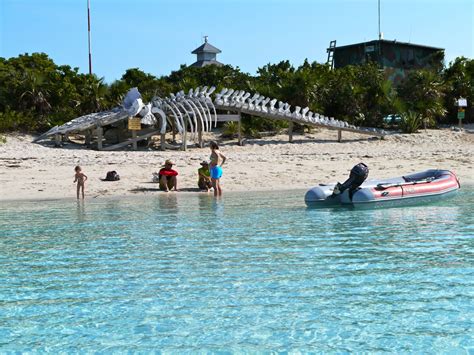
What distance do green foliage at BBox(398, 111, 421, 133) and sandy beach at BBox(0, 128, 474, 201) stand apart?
1.80 metres

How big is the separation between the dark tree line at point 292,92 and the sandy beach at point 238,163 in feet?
8.42

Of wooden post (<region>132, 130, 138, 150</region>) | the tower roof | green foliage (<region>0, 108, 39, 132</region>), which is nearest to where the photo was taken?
wooden post (<region>132, 130, 138, 150</region>)

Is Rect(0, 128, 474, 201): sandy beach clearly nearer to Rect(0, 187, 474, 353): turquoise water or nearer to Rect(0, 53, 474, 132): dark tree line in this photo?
Rect(0, 53, 474, 132): dark tree line

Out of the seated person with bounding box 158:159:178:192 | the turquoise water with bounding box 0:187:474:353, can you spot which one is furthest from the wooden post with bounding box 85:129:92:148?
the turquoise water with bounding box 0:187:474:353

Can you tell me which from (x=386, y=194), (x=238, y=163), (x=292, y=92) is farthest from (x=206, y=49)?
(x=386, y=194)

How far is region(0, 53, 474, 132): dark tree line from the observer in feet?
87.6

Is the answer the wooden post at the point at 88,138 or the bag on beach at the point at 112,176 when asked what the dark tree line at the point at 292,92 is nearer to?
the wooden post at the point at 88,138

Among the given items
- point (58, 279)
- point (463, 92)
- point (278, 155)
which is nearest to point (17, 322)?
point (58, 279)

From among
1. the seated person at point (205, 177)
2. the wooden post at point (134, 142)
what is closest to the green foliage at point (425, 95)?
the wooden post at point (134, 142)

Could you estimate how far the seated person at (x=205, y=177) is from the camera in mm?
16297

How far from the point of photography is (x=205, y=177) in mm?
16297

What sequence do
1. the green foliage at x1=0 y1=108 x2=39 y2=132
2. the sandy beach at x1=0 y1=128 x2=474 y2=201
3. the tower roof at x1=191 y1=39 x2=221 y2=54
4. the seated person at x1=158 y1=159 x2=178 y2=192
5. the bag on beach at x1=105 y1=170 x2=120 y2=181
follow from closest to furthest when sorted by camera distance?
the seated person at x1=158 y1=159 x2=178 y2=192 → the sandy beach at x1=0 y1=128 x2=474 y2=201 → the bag on beach at x1=105 y1=170 x2=120 y2=181 → the green foliage at x1=0 y1=108 x2=39 y2=132 → the tower roof at x1=191 y1=39 x2=221 y2=54

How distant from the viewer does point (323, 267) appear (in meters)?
7.17

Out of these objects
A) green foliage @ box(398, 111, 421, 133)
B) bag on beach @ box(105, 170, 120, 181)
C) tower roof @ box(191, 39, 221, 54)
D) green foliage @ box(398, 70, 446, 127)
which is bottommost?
bag on beach @ box(105, 170, 120, 181)
